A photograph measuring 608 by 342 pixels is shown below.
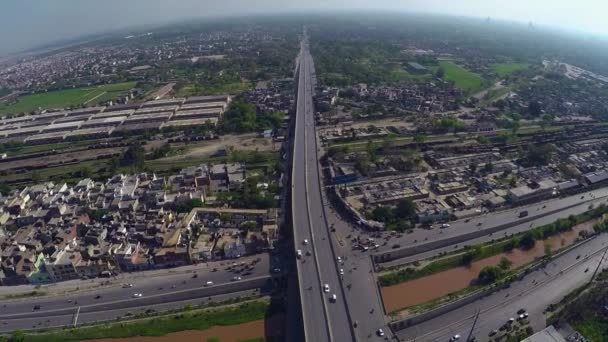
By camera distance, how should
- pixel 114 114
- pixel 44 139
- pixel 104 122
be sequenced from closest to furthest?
1. pixel 44 139
2. pixel 104 122
3. pixel 114 114

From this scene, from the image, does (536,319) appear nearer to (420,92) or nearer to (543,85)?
(420,92)

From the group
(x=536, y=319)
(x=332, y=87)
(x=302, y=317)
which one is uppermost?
(x=332, y=87)

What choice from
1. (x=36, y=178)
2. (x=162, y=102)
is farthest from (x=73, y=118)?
(x=36, y=178)

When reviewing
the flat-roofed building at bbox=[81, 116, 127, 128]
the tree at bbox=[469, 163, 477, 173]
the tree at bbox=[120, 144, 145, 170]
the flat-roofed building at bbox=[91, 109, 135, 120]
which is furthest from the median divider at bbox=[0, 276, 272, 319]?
the flat-roofed building at bbox=[91, 109, 135, 120]

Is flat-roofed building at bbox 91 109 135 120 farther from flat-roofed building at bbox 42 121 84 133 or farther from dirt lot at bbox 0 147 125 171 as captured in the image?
dirt lot at bbox 0 147 125 171

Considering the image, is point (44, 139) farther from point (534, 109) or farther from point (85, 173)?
point (534, 109)

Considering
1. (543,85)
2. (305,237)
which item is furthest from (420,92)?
(305,237)

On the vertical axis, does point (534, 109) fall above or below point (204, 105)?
below
